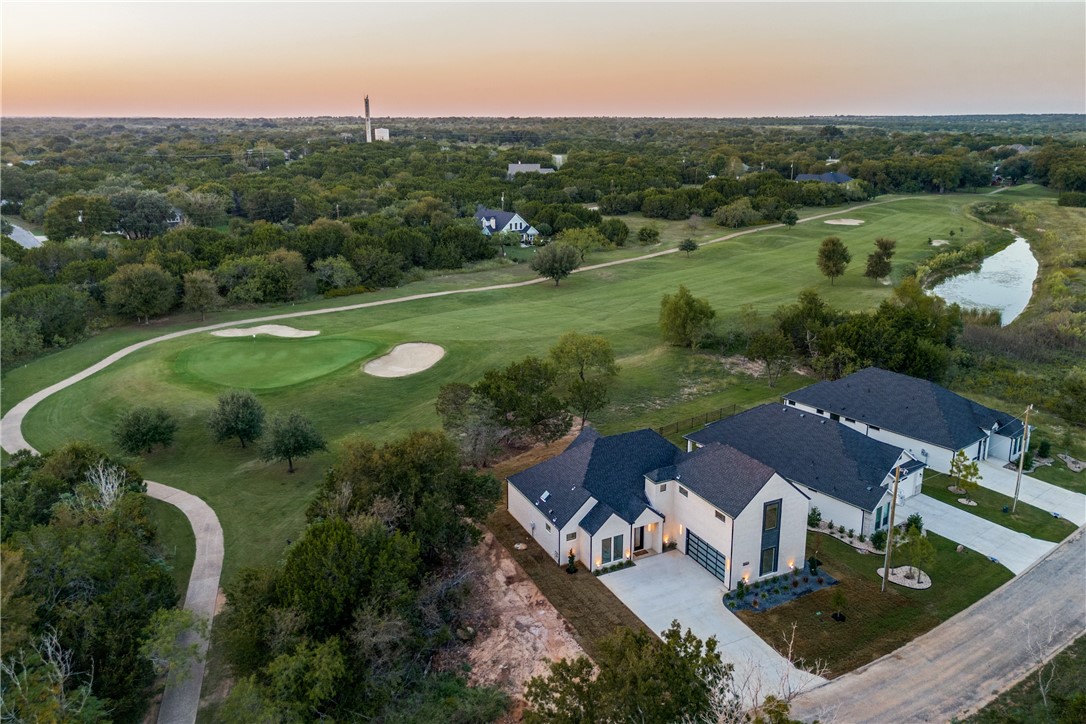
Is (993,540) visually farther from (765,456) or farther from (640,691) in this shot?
(640,691)

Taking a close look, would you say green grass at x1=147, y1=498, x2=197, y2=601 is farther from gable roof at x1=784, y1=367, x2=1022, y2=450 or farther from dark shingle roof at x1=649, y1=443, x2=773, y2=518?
gable roof at x1=784, y1=367, x2=1022, y2=450

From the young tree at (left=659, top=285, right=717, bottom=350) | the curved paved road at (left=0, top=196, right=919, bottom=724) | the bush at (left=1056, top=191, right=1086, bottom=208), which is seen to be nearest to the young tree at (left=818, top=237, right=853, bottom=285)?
the young tree at (left=659, top=285, right=717, bottom=350)

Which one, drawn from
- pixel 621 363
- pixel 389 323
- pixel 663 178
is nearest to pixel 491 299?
pixel 389 323

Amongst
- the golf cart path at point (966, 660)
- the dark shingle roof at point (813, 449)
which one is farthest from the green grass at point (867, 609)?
the dark shingle roof at point (813, 449)

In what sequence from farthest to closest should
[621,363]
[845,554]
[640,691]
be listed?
[621,363] < [845,554] < [640,691]

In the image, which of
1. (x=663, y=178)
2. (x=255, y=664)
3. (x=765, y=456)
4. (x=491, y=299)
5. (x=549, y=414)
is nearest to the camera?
(x=255, y=664)

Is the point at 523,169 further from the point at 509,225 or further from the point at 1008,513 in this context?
the point at 1008,513

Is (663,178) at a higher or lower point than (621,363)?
higher

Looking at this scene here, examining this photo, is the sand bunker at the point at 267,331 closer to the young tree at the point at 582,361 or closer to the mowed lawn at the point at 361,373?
the mowed lawn at the point at 361,373
